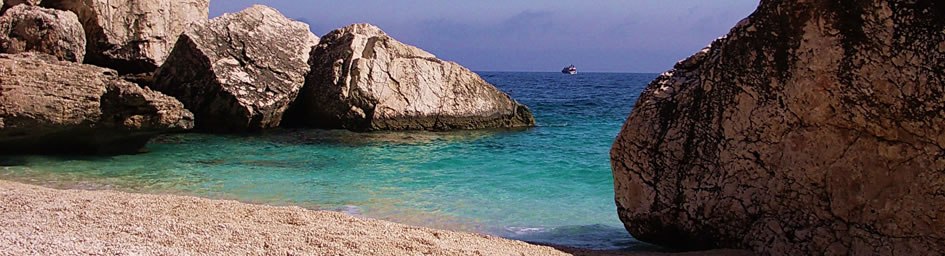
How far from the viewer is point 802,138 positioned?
4023mm

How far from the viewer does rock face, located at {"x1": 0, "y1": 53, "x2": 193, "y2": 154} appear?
8547 millimetres

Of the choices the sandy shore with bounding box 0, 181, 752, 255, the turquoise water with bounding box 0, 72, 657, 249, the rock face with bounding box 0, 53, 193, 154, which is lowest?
the turquoise water with bounding box 0, 72, 657, 249

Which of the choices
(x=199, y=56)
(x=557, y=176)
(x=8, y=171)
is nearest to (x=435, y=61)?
(x=199, y=56)

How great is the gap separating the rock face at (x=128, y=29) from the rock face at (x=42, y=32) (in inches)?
39.2

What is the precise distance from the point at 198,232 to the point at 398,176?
17.4 ft

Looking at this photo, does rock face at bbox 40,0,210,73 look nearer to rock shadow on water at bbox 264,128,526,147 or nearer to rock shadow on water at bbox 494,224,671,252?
rock shadow on water at bbox 264,128,526,147

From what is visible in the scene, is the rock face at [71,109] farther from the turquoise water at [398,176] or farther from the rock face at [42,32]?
the rock face at [42,32]

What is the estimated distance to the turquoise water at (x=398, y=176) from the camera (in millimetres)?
6758

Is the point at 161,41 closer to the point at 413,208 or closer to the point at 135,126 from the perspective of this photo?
the point at 135,126

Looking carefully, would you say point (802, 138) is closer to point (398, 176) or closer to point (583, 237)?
point (583, 237)

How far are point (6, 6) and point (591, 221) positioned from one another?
416 inches

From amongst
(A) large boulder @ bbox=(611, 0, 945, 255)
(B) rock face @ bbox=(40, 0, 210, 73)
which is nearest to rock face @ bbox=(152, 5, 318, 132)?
(B) rock face @ bbox=(40, 0, 210, 73)

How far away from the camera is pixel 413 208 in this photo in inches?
281

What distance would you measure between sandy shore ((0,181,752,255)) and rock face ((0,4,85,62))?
672 cm
